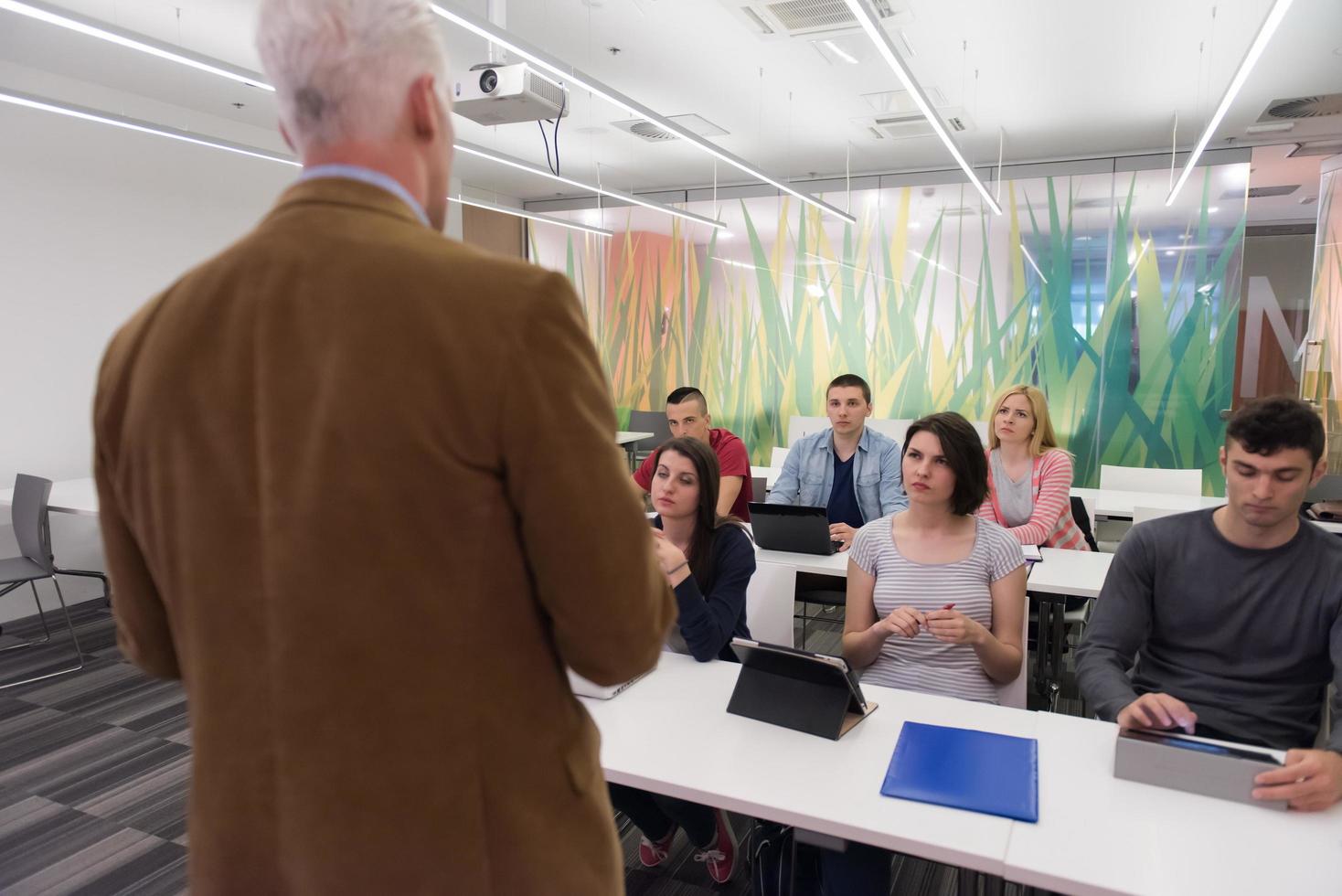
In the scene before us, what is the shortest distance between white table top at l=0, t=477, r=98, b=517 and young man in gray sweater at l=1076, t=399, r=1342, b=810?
14.8ft

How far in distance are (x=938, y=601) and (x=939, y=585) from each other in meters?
0.04

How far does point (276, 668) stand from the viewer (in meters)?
0.72

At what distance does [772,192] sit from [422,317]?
8.24 meters

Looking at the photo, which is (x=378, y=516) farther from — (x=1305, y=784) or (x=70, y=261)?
(x=70, y=261)

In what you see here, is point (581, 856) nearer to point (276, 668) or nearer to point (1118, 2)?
point (276, 668)

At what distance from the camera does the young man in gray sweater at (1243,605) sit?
1.88m

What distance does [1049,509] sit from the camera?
3873 millimetres

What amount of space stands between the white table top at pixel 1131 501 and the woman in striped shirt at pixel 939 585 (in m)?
2.66

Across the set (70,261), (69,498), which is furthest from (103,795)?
(70,261)

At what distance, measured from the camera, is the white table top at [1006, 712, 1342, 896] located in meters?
1.30

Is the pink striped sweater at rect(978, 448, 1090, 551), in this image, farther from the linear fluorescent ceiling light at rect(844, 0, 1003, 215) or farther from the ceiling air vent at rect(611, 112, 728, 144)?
the ceiling air vent at rect(611, 112, 728, 144)

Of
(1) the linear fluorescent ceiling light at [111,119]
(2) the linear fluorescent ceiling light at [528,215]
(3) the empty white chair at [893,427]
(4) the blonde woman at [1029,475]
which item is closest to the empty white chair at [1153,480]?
(3) the empty white chair at [893,427]

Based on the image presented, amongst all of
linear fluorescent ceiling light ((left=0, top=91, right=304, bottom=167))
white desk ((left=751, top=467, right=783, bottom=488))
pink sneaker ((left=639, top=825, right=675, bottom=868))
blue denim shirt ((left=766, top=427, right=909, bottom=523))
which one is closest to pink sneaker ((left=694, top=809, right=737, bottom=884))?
pink sneaker ((left=639, top=825, right=675, bottom=868))

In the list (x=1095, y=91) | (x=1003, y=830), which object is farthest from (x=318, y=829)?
(x=1095, y=91)
